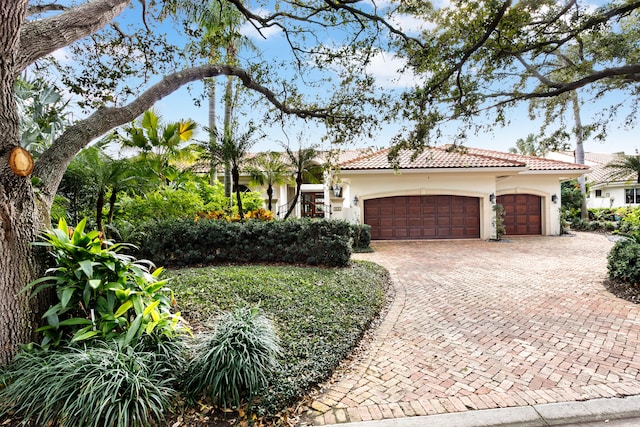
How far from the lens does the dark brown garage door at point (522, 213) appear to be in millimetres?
16062

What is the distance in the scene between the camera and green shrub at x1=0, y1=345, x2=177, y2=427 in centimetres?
227

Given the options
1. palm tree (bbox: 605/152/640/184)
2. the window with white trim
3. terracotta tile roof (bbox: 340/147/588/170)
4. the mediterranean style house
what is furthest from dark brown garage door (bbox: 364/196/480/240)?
the window with white trim

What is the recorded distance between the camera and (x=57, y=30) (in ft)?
11.5

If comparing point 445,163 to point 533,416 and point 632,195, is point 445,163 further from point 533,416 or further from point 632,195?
point 632,195

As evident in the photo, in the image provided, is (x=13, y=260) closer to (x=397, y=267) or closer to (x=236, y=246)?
(x=236, y=246)

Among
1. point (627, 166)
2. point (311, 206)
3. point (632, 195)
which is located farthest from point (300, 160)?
point (632, 195)

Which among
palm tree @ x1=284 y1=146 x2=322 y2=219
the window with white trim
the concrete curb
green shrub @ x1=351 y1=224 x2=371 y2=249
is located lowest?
the concrete curb

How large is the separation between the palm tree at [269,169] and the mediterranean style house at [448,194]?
2.37 meters

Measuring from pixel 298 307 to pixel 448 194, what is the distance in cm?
1235

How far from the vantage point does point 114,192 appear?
266 inches

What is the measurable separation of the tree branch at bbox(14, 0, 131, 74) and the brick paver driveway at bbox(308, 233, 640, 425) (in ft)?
15.6

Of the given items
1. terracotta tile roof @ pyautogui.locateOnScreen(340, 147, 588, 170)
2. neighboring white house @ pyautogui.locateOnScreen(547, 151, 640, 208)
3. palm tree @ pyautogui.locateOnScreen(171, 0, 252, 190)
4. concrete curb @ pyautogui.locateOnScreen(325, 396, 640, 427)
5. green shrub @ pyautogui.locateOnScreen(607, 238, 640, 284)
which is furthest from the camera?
neighboring white house @ pyautogui.locateOnScreen(547, 151, 640, 208)

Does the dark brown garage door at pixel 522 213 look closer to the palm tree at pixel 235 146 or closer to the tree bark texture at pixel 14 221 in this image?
the palm tree at pixel 235 146

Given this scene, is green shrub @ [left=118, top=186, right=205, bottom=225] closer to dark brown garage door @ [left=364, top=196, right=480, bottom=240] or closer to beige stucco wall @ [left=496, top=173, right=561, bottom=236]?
dark brown garage door @ [left=364, top=196, right=480, bottom=240]
